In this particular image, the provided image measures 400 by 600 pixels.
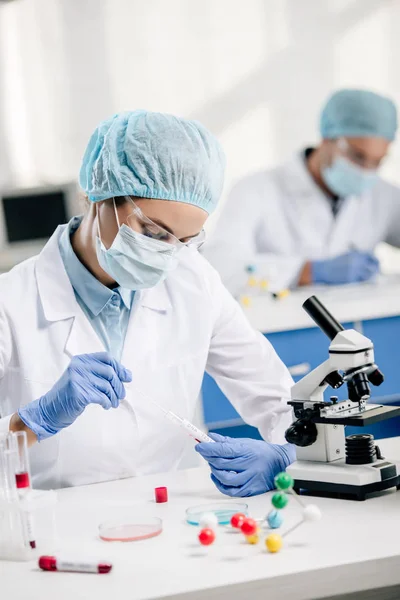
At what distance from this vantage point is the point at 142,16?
A: 4961mm

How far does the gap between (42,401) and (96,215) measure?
433mm

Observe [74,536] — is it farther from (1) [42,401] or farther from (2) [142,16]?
(2) [142,16]

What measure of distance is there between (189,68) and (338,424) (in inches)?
153

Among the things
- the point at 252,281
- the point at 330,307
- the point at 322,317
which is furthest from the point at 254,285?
the point at 322,317

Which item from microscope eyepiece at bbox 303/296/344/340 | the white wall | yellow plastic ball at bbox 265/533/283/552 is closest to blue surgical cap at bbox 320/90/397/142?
the white wall

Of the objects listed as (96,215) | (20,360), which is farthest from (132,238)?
(20,360)

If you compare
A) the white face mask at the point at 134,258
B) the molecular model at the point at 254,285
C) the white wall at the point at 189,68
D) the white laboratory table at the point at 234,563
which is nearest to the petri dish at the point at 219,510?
the white laboratory table at the point at 234,563

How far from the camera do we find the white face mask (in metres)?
1.71

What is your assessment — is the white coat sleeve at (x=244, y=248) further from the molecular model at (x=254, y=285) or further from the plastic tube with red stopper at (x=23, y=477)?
the plastic tube with red stopper at (x=23, y=477)

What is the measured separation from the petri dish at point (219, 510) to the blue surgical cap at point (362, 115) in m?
2.32

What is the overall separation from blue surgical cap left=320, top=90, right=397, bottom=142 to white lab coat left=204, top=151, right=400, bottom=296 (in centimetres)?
28

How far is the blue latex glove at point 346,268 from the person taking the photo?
11.4 feet

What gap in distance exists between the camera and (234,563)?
121 cm

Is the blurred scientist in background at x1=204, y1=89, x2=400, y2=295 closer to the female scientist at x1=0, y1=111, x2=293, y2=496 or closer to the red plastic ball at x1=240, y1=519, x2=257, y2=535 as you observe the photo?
the female scientist at x1=0, y1=111, x2=293, y2=496
